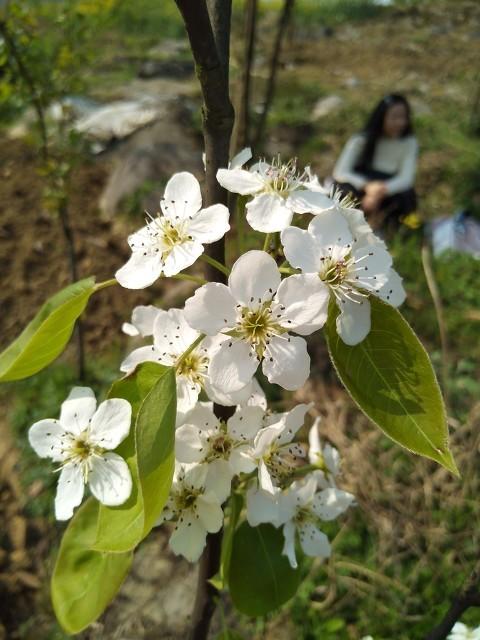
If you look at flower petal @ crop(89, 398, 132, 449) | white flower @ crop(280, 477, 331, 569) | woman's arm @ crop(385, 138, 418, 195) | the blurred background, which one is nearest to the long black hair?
woman's arm @ crop(385, 138, 418, 195)

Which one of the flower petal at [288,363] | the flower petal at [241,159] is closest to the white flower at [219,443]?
the flower petal at [288,363]

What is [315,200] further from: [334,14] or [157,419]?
[334,14]

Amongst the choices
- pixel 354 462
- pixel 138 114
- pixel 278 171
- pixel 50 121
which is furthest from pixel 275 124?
pixel 278 171

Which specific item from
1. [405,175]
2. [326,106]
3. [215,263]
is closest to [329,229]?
[215,263]

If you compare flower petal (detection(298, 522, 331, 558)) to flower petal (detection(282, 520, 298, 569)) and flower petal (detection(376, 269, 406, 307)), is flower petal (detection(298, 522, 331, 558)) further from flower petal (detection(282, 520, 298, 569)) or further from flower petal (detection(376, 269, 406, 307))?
flower petal (detection(376, 269, 406, 307))

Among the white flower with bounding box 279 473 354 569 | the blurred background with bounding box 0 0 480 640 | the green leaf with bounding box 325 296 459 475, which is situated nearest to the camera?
the green leaf with bounding box 325 296 459 475

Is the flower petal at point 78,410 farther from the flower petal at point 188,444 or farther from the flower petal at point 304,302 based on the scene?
the flower petal at point 304,302

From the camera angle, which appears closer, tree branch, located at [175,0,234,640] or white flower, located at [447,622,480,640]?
tree branch, located at [175,0,234,640]
